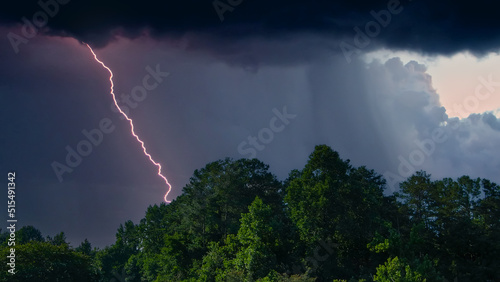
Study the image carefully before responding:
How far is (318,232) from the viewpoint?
166ft

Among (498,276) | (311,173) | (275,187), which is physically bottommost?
(498,276)

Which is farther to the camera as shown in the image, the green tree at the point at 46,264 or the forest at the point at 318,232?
the green tree at the point at 46,264

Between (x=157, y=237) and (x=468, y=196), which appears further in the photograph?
(x=157, y=237)

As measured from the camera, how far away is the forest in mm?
47344

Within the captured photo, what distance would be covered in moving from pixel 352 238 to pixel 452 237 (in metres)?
15.7

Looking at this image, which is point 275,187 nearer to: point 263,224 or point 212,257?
point 212,257

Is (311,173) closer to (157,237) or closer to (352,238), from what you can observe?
(352,238)

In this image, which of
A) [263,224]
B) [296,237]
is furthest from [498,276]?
[263,224]

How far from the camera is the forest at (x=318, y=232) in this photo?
4734 centimetres

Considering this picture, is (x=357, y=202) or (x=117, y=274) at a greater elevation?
(x=117, y=274)

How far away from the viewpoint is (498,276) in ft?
183

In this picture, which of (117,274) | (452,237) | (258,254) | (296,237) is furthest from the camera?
(117,274)

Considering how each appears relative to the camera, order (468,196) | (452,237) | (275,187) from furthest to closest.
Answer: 1. (275,187)
2. (468,196)
3. (452,237)

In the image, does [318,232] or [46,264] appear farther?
[46,264]
